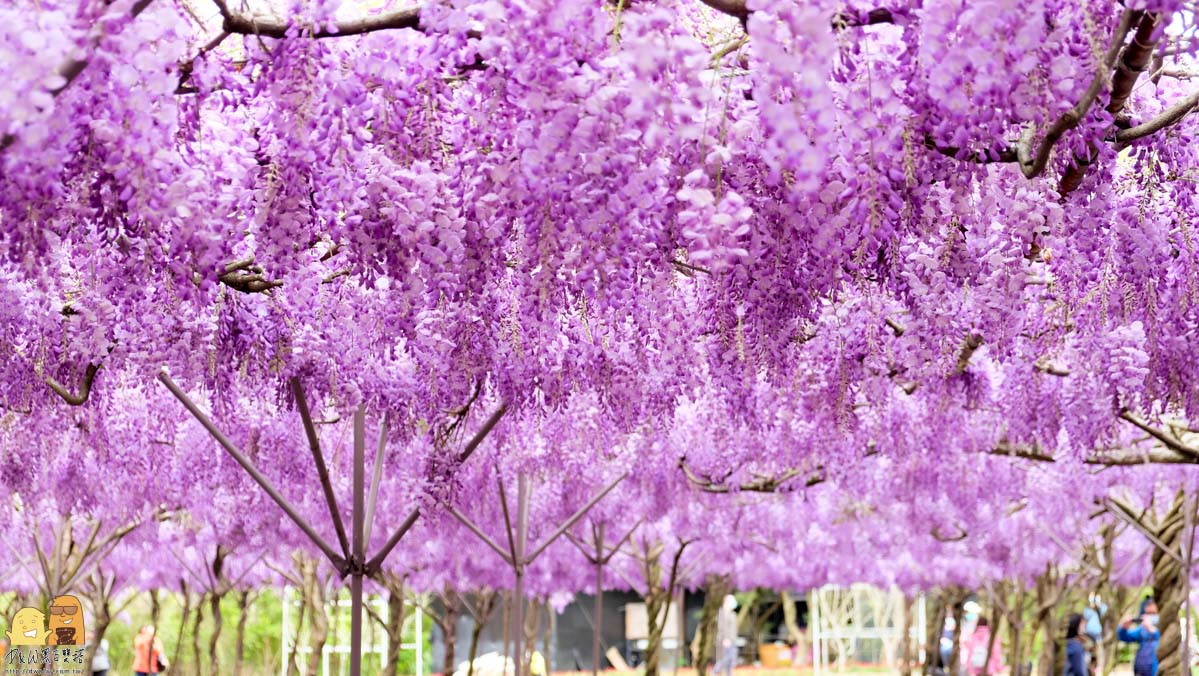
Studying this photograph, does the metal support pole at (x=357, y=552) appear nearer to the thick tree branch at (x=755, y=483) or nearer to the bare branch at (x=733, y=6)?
the bare branch at (x=733, y=6)

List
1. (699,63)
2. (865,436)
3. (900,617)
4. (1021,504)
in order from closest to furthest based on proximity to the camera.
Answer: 1. (699,63)
2. (865,436)
3. (1021,504)
4. (900,617)

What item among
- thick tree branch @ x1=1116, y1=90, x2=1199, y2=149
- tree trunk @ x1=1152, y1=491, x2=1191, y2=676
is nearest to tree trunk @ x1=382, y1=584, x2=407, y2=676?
tree trunk @ x1=1152, y1=491, x2=1191, y2=676

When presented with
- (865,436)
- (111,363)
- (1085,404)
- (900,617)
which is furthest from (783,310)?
(900,617)

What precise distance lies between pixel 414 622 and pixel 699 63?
30203 millimetres

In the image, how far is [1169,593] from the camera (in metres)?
13.5

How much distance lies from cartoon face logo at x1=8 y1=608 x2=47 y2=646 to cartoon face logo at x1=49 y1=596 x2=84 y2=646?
5 centimetres

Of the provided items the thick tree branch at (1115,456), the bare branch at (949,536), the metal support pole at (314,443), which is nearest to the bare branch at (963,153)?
the metal support pole at (314,443)

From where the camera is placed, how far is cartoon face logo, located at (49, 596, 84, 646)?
21.2ft

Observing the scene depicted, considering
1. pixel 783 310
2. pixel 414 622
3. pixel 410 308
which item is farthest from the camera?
pixel 414 622

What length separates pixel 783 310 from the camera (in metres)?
4.86

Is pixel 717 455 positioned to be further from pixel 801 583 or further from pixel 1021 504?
pixel 801 583

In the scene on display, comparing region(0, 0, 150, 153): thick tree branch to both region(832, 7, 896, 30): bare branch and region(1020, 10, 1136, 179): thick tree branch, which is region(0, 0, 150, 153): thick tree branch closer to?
region(832, 7, 896, 30): bare branch

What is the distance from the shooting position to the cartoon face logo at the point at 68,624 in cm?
647

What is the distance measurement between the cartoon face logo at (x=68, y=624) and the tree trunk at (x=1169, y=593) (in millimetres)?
9275
